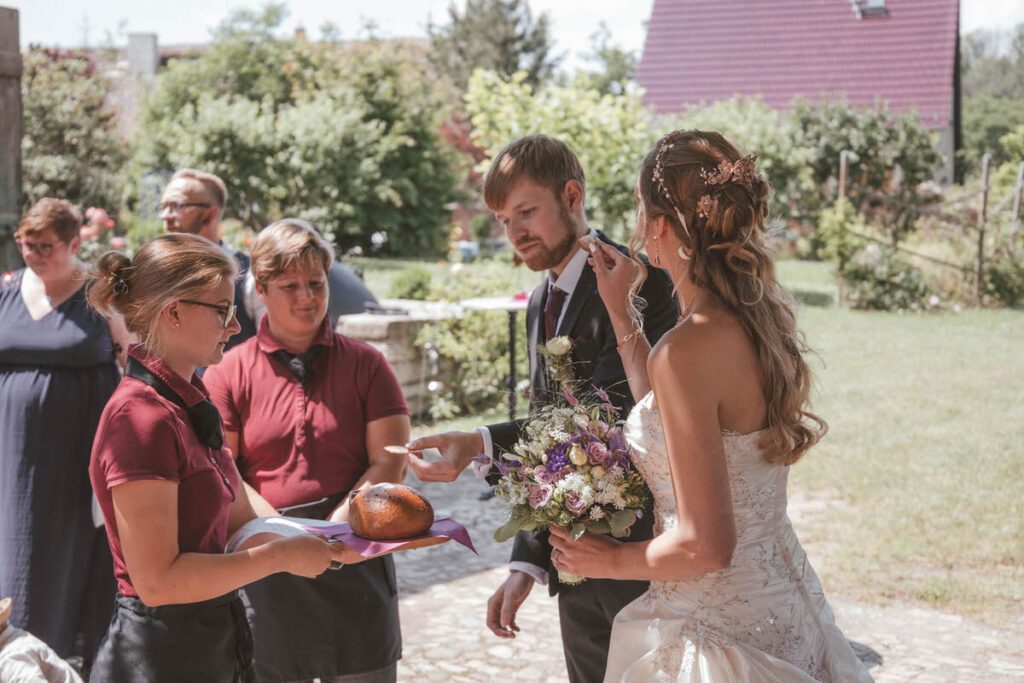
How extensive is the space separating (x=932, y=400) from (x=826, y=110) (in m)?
15.2

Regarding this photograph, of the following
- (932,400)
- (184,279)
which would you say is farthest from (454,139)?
(184,279)

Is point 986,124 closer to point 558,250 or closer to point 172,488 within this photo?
point 558,250

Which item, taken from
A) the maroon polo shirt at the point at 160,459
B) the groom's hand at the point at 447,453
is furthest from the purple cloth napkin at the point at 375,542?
the maroon polo shirt at the point at 160,459

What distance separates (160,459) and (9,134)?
5492 mm

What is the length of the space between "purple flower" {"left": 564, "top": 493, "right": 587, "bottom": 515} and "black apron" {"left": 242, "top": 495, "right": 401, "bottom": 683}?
93cm

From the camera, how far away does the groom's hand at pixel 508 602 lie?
2850 millimetres

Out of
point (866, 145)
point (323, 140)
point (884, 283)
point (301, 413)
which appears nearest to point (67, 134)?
point (323, 140)

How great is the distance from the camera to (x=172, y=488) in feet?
7.36

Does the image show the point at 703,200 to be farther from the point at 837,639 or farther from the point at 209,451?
the point at 209,451

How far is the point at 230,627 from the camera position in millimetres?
2516

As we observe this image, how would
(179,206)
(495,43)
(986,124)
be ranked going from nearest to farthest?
1. (179,206)
2. (986,124)
3. (495,43)

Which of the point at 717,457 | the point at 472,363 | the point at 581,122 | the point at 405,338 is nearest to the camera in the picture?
the point at 717,457

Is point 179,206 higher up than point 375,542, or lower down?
higher up

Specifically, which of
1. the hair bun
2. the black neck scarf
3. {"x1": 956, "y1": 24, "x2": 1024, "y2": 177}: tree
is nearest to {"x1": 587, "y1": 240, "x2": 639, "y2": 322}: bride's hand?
the black neck scarf
